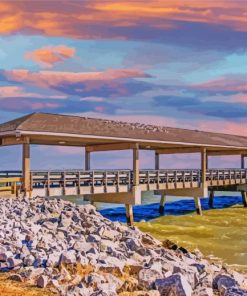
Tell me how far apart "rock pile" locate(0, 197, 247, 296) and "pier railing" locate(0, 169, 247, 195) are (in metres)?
8.48

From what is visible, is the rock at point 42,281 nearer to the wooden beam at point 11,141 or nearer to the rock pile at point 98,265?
the rock pile at point 98,265

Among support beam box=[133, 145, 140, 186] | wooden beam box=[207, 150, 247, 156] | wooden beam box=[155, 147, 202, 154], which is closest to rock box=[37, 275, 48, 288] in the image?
support beam box=[133, 145, 140, 186]

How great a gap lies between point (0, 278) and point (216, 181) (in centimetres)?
2953

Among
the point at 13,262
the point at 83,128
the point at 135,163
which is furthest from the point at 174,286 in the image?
the point at 135,163

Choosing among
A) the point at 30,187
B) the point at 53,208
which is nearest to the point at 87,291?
the point at 53,208

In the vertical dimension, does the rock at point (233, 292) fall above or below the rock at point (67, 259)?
below

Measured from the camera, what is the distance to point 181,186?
32.8m

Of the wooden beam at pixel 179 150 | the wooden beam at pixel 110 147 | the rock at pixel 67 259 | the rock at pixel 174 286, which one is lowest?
the rock at pixel 174 286

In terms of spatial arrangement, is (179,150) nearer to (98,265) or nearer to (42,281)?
(98,265)

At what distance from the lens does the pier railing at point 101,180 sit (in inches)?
910

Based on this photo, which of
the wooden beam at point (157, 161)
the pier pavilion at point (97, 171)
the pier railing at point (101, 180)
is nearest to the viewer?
the pier pavilion at point (97, 171)

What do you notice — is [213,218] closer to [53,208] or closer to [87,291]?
[53,208]

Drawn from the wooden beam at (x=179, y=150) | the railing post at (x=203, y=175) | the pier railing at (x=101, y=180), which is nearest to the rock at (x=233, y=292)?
the pier railing at (x=101, y=180)

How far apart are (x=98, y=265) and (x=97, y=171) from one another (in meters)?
16.3
